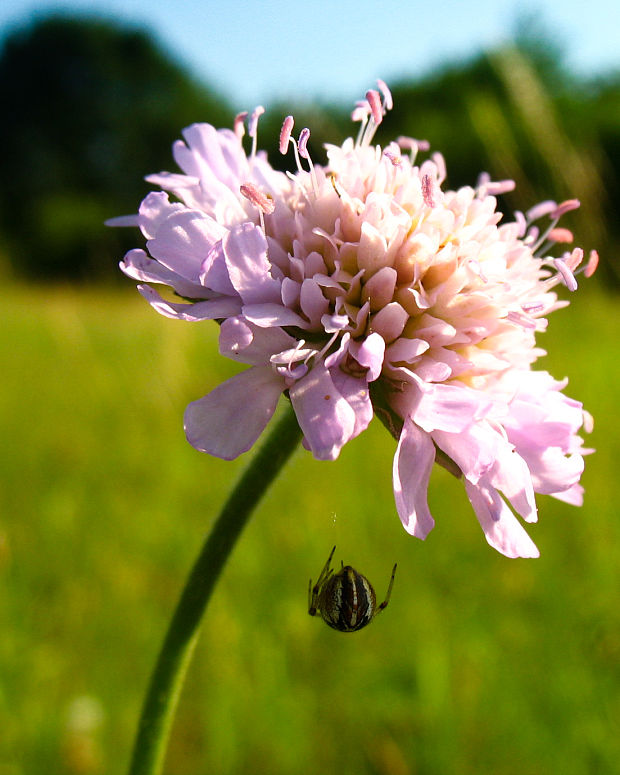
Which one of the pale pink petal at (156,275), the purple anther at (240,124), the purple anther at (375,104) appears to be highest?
the purple anther at (240,124)

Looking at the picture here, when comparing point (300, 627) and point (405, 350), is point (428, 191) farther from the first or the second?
point (300, 627)

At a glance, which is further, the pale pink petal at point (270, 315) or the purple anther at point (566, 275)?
the purple anther at point (566, 275)

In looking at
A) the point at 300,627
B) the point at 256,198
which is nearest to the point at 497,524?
the point at 256,198

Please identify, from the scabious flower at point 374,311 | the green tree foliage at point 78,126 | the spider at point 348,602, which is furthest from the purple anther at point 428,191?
the green tree foliage at point 78,126

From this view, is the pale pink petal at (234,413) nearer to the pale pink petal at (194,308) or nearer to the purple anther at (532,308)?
the pale pink petal at (194,308)

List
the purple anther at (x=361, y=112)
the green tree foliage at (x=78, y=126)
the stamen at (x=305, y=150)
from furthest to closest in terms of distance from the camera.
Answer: the green tree foliage at (x=78, y=126) < the purple anther at (x=361, y=112) < the stamen at (x=305, y=150)

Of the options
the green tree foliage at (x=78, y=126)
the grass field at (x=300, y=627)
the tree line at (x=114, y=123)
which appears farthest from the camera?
the green tree foliage at (x=78, y=126)

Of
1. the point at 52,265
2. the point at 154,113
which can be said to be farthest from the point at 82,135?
the point at 52,265

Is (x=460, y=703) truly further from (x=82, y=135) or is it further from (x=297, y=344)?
(x=82, y=135)
